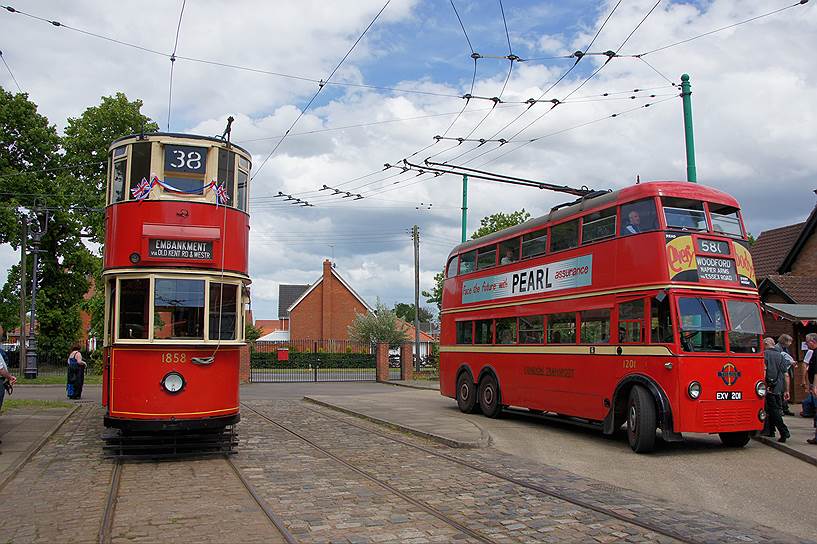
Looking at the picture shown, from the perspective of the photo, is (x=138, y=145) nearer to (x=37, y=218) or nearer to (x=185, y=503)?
(x=185, y=503)

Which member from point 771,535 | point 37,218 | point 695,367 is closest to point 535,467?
point 695,367

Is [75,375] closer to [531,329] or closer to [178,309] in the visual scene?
[178,309]

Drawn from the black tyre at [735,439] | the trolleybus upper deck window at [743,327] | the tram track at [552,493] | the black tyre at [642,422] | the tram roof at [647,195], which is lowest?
the tram track at [552,493]

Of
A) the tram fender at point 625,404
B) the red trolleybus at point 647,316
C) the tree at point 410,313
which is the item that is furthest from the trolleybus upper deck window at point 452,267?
the tree at point 410,313

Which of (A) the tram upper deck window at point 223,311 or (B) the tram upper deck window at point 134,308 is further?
(A) the tram upper deck window at point 223,311

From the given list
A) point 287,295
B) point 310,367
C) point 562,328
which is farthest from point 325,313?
point 562,328

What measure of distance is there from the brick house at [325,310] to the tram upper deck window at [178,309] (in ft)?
182

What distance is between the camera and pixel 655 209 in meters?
12.0

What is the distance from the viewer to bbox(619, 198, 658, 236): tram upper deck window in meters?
12.0

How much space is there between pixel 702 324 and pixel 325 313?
186ft

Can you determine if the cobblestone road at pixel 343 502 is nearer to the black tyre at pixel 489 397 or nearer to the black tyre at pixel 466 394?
the black tyre at pixel 489 397

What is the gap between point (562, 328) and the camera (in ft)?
46.9

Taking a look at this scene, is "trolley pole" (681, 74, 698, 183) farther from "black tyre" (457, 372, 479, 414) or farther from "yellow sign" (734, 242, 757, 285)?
"black tyre" (457, 372, 479, 414)

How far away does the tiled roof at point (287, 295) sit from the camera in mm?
80750
